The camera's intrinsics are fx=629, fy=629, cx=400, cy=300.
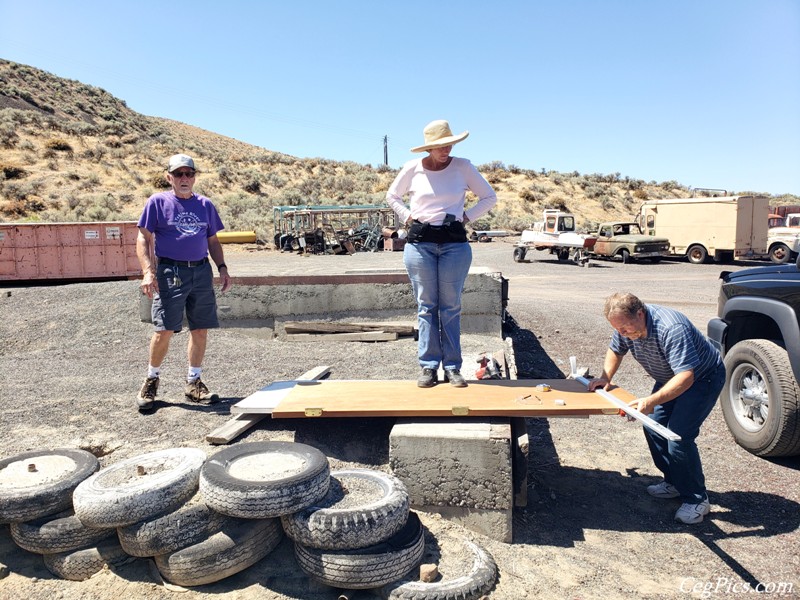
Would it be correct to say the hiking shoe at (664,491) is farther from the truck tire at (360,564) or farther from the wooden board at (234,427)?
the wooden board at (234,427)

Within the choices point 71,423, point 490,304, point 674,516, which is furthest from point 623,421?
point 71,423

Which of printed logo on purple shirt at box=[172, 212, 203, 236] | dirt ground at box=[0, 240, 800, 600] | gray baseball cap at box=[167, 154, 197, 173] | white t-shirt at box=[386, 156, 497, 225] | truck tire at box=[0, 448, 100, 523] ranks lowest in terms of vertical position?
dirt ground at box=[0, 240, 800, 600]

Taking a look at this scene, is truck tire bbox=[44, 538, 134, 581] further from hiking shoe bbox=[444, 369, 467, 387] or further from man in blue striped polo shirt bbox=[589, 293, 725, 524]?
man in blue striped polo shirt bbox=[589, 293, 725, 524]

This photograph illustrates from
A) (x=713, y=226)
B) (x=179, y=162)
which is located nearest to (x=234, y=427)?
(x=179, y=162)

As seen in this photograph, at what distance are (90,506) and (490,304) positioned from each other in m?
5.84

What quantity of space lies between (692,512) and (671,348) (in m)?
1.06

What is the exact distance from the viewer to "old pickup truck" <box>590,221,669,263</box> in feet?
76.2

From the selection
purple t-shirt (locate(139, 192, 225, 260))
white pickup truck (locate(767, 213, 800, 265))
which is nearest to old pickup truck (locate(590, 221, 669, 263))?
white pickup truck (locate(767, 213, 800, 265))

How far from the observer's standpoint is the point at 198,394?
17.5ft

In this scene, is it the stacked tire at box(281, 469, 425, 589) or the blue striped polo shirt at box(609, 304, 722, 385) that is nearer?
the stacked tire at box(281, 469, 425, 589)

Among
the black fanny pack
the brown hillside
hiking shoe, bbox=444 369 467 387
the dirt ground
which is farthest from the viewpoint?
the brown hillside

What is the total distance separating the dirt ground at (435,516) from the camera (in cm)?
322

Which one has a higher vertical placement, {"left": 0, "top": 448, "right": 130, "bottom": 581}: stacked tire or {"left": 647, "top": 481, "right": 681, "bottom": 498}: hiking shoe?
{"left": 0, "top": 448, "right": 130, "bottom": 581}: stacked tire

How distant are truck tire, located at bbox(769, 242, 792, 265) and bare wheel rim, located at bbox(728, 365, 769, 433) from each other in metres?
19.9
